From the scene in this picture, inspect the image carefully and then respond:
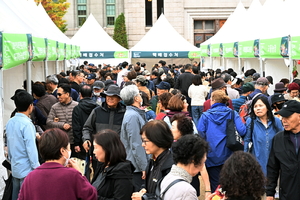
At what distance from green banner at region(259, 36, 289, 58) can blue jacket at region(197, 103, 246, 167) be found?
5.25m

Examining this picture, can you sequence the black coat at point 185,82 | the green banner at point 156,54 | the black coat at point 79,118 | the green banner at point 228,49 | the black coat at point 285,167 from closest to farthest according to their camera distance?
the black coat at point 285,167 < the black coat at point 79,118 < the black coat at point 185,82 < the green banner at point 228,49 < the green banner at point 156,54

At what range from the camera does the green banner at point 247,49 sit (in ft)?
49.7

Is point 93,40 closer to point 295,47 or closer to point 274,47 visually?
point 274,47

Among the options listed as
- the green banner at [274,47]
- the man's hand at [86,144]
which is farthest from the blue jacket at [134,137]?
the green banner at [274,47]

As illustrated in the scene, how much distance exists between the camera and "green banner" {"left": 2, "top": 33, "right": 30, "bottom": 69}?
7273 mm

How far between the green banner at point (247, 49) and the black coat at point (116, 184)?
11.2m

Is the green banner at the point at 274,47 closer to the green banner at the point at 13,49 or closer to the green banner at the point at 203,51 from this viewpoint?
the green banner at the point at 13,49

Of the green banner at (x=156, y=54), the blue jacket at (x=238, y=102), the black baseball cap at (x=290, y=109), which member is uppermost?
the green banner at (x=156, y=54)

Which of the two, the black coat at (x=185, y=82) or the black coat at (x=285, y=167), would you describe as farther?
the black coat at (x=185, y=82)

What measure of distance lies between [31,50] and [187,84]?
19.7 ft

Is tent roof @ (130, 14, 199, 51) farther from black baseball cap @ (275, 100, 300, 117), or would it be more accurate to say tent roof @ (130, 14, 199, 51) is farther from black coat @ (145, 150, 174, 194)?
black coat @ (145, 150, 174, 194)

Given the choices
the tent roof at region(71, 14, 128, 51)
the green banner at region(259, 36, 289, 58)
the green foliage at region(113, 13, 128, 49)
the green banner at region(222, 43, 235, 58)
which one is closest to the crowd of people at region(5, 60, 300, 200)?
the green banner at region(259, 36, 289, 58)

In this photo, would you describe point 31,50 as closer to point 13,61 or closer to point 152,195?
point 13,61

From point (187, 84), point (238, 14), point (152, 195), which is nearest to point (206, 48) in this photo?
point (238, 14)
